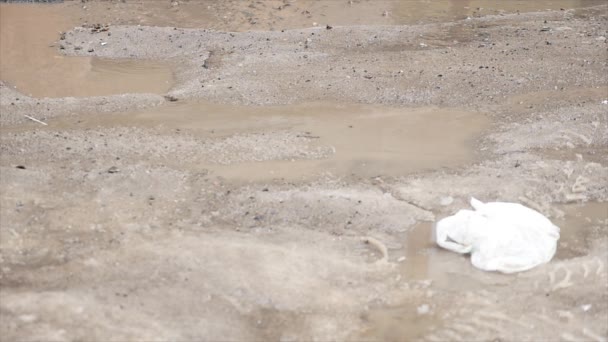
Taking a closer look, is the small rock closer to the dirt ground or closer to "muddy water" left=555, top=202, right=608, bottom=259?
the dirt ground

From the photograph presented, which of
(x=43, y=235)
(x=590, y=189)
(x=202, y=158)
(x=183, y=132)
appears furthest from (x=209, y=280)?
(x=590, y=189)

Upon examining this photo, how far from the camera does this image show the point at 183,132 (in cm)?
655

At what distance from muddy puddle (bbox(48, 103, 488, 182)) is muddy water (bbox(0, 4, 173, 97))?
767mm

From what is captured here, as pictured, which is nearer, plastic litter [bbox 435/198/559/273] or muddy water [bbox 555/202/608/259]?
plastic litter [bbox 435/198/559/273]

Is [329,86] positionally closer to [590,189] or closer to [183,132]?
[183,132]

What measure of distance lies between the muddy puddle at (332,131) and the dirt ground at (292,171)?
2 centimetres

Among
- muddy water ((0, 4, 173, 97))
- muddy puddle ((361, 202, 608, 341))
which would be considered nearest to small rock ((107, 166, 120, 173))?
muddy water ((0, 4, 173, 97))

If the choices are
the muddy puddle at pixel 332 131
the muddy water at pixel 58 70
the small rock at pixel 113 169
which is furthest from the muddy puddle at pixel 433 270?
the muddy water at pixel 58 70

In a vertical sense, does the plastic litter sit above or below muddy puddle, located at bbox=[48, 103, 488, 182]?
below

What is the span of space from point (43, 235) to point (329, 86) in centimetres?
335

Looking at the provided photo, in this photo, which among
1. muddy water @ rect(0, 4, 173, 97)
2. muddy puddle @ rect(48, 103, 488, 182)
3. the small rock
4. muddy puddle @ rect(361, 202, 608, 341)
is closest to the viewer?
muddy puddle @ rect(361, 202, 608, 341)

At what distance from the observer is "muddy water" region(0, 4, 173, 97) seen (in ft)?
24.9

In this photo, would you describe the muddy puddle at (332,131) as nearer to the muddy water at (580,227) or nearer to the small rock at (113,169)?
the small rock at (113,169)

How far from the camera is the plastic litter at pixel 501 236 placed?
4773 mm
